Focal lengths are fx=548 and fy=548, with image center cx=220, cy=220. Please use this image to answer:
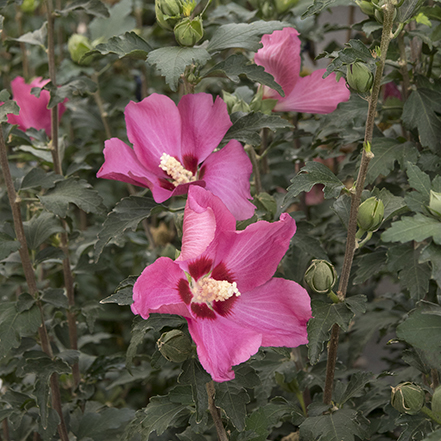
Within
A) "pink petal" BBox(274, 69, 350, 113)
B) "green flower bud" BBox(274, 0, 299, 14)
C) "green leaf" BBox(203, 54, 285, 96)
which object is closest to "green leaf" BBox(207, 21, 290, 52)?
"green leaf" BBox(203, 54, 285, 96)

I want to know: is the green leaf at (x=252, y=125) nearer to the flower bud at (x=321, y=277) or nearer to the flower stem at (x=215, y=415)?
the flower bud at (x=321, y=277)

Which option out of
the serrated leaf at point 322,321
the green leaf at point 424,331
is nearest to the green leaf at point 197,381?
the serrated leaf at point 322,321

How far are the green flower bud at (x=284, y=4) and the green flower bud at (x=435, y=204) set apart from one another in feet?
1.93

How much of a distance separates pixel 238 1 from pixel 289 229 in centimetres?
117

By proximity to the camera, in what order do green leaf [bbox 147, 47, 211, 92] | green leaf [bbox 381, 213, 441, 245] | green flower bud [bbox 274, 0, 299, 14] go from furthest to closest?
green flower bud [bbox 274, 0, 299, 14] → green leaf [bbox 147, 47, 211, 92] → green leaf [bbox 381, 213, 441, 245]

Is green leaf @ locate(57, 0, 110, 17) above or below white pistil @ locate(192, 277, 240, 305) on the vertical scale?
above

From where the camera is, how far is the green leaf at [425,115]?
32.0 inches

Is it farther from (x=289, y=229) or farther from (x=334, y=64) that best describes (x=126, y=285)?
(x=334, y=64)

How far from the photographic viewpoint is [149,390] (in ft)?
4.36

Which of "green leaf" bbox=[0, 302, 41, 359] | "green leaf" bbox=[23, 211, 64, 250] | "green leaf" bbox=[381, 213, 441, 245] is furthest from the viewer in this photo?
"green leaf" bbox=[23, 211, 64, 250]

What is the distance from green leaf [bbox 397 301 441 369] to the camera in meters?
0.60

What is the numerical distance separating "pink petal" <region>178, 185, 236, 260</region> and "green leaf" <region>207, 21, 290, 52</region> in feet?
0.75

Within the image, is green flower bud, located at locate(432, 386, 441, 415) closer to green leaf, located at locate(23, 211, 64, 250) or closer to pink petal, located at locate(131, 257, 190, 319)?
pink petal, located at locate(131, 257, 190, 319)

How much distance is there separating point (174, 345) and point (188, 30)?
38 cm
